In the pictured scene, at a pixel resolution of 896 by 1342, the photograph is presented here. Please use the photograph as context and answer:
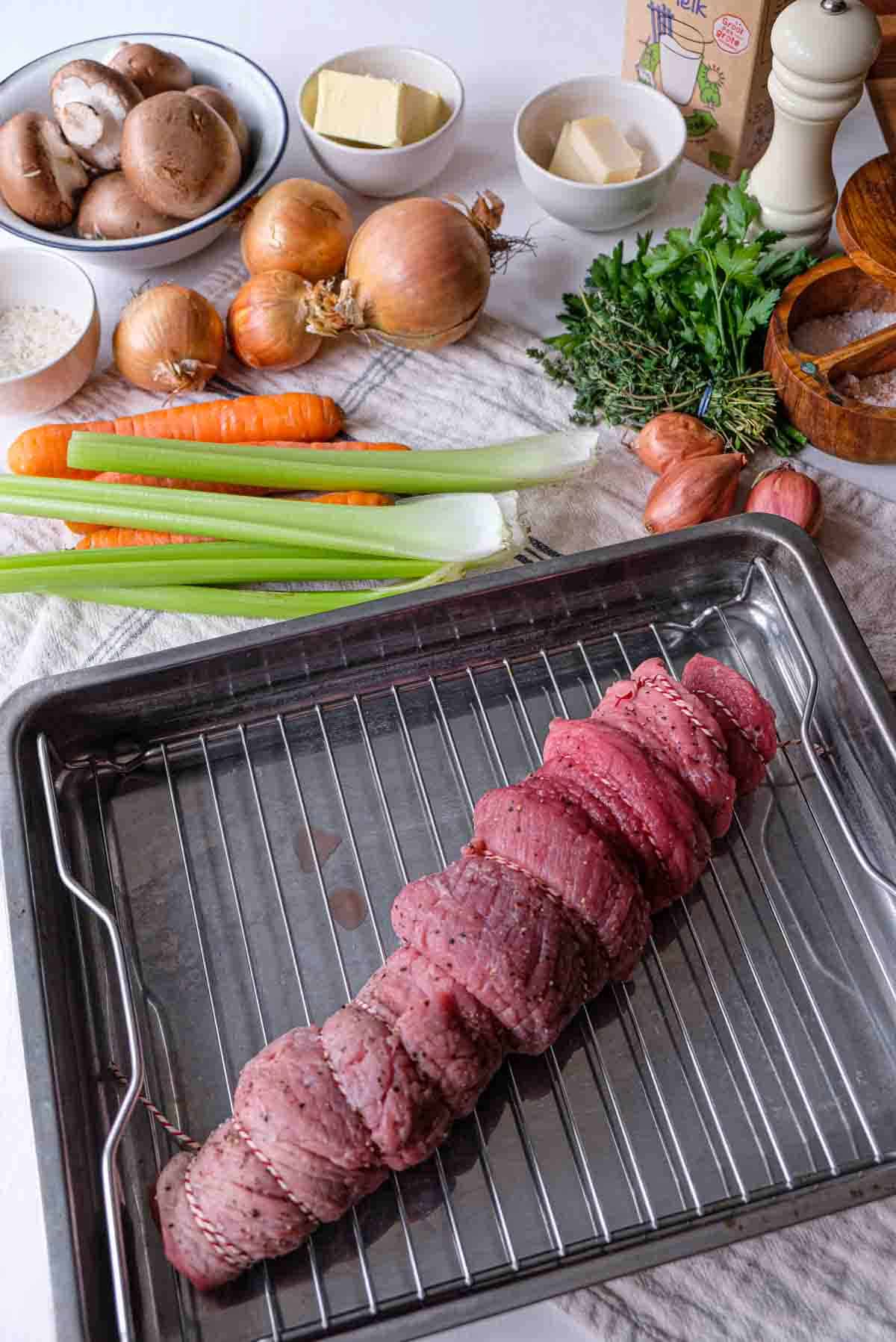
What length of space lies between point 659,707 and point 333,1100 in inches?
29.8

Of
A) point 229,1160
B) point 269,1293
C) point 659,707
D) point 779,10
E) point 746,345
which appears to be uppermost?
point 779,10

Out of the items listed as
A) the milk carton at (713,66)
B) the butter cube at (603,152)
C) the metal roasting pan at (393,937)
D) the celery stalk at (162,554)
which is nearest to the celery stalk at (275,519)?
the celery stalk at (162,554)

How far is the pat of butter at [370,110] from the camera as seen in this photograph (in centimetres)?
269

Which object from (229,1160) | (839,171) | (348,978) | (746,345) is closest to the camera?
(229,1160)

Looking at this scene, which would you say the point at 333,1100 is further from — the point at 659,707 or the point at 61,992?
the point at 659,707

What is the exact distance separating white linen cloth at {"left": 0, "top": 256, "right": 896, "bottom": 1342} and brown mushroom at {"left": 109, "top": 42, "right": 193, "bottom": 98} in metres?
0.42

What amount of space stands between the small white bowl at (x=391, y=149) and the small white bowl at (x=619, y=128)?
0.18 m

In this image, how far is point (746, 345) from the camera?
2.47m

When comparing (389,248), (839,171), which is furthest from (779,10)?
(389,248)

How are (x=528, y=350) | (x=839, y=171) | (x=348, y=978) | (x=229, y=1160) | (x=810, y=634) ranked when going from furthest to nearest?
1. (x=839, y=171)
2. (x=528, y=350)
3. (x=810, y=634)
4. (x=348, y=978)
5. (x=229, y=1160)

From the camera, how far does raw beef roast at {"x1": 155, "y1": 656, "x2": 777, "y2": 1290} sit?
159 centimetres

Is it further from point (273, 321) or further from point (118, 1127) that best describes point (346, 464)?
point (118, 1127)

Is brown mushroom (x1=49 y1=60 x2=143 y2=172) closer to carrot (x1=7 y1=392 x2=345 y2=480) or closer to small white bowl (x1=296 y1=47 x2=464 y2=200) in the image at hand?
small white bowl (x1=296 y1=47 x2=464 y2=200)

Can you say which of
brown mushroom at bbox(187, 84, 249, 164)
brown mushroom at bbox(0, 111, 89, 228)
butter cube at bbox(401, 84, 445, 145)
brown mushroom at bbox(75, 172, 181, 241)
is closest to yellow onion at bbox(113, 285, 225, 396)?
brown mushroom at bbox(75, 172, 181, 241)
